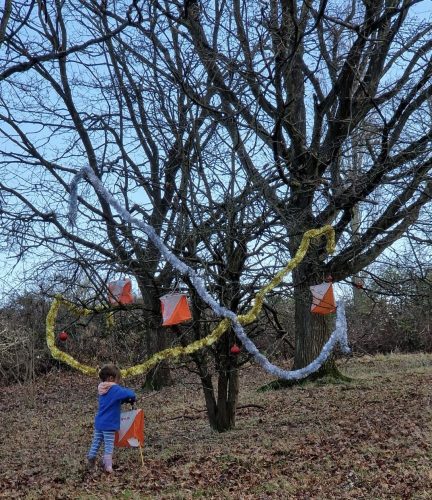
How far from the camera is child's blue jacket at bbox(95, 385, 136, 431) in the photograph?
23.6 ft

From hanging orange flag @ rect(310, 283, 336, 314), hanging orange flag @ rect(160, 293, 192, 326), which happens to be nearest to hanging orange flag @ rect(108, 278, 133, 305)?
hanging orange flag @ rect(160, 293, 192, 326)

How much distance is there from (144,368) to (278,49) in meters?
4.22

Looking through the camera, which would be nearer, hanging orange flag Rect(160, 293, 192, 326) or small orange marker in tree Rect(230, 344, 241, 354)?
hanging orange flag Rect(160, 293, 192, 326)

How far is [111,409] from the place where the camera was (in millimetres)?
7227

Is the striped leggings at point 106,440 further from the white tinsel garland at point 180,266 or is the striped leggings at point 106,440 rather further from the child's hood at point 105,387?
the white tinsel garland at point 180,266

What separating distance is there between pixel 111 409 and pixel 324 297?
9.56 feet

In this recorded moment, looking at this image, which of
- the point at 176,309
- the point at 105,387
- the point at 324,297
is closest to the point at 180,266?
the point at 176,309

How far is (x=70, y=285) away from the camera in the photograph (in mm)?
8562

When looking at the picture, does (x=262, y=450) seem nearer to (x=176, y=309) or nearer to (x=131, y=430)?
(x=131, y=430)

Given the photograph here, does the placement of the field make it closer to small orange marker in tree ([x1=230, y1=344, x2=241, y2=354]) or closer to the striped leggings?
the striped leggings

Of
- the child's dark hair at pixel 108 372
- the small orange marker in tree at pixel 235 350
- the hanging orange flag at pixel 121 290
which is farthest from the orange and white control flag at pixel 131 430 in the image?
the hanging orange flag at pixel 121 290

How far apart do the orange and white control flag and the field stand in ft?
0.91

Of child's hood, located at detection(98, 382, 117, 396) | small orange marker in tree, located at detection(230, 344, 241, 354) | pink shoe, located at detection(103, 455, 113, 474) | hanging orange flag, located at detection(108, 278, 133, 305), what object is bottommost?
pink shoe, located at detection(103, 455, 113, 474)

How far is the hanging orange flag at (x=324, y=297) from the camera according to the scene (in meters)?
8.23
